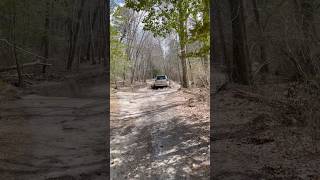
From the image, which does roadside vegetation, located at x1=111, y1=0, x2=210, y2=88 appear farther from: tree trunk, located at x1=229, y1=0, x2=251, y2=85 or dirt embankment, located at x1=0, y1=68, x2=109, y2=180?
dirt embankment, located at x1=0, y1=68, x2=109, y2=180

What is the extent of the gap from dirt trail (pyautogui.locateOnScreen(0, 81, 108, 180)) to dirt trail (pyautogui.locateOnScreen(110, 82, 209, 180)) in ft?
2.07

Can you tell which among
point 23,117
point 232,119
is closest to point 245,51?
point 232,119

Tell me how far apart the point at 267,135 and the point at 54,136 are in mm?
4450

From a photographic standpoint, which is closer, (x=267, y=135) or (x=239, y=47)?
(x=267, y=135)

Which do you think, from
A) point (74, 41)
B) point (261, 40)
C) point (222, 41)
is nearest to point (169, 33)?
point (222, 41)

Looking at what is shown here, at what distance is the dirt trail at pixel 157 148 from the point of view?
24.7ft

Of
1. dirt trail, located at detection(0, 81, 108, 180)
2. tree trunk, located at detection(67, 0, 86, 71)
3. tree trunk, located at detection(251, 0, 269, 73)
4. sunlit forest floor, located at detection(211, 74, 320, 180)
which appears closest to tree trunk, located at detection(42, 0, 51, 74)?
tree trunk, located at detection(67, 0, 86, 71)

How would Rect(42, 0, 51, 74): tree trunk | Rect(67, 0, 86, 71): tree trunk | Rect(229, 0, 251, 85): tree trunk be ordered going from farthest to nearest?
1. Rect(229, 0, 251, 85): tree trunk
2. Rect(67, 0, 86, 71): tree trunk
3. Rect(42, 0, 51, 74): tree trunk

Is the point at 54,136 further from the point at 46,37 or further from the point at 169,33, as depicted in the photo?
the point at 169,33

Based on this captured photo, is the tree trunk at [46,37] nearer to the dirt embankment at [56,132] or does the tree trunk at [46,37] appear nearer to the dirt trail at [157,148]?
the dirt embankment at [56,132]

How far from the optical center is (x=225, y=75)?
42.0 feet

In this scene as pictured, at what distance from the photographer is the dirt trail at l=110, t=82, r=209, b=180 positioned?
752cm

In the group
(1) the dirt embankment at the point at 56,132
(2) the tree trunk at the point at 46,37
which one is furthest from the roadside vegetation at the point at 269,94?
(2) the tree trunk at the point at 46,37

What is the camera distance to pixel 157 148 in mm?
9273
